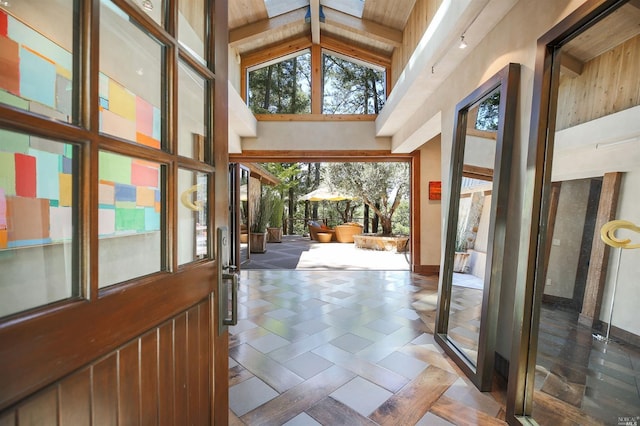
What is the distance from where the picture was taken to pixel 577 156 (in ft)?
5.09

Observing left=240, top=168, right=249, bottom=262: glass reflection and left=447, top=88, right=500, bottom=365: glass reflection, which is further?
left=240, top=168, right=249, bottom=262: glass reflection

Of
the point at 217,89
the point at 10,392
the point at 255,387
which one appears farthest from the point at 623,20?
the point at 255,387

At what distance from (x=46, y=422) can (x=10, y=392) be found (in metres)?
0.13

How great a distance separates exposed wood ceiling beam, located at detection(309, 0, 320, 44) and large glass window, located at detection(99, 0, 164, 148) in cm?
445

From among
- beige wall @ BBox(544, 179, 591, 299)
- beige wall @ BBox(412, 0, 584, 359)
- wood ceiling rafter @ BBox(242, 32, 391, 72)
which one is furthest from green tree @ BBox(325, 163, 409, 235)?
beige wall @ BBox(544, 179, 591, 299)

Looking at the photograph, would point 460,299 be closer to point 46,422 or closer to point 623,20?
point 623,20

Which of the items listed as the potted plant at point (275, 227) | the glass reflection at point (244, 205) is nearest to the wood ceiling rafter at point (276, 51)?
the glass reflection at point (244, 205)

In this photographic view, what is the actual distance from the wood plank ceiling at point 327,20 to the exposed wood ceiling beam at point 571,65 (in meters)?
3.07

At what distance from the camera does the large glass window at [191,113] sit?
1.08 meters

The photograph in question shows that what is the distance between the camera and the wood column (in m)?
1.37

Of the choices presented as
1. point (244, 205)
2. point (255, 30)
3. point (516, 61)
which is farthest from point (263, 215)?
point (516, 61)

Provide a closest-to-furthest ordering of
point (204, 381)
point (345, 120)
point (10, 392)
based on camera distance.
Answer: point (10, 392) < point (204, 381) < point (345, 120)

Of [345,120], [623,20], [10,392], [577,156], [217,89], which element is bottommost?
[10,392]

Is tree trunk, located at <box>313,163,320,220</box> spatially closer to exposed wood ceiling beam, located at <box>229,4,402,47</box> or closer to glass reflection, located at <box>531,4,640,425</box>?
exposed wood ceiling beam, located at <box>229,4,402,47</box>
